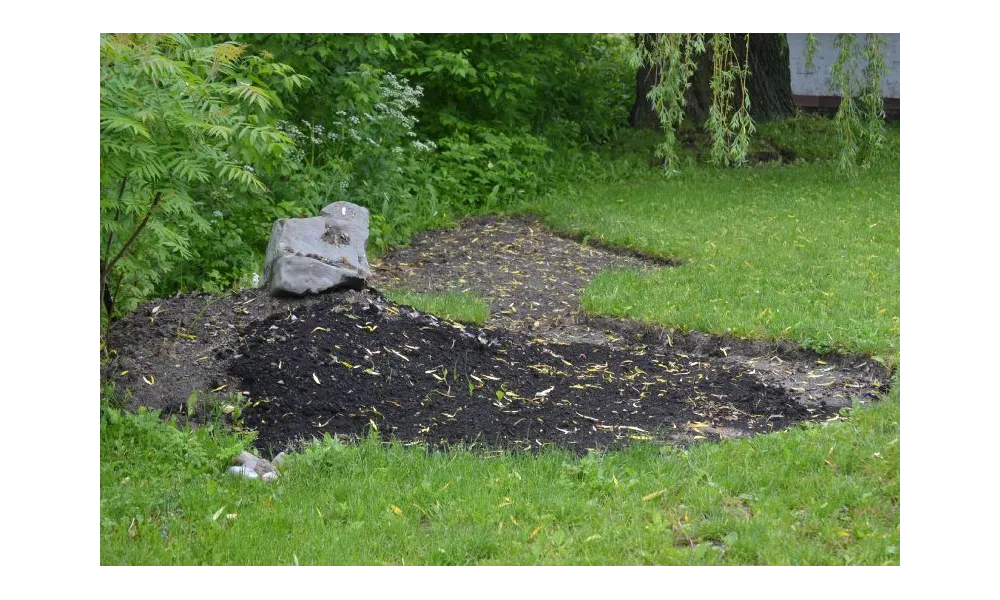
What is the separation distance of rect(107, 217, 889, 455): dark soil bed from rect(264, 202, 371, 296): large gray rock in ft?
0.39

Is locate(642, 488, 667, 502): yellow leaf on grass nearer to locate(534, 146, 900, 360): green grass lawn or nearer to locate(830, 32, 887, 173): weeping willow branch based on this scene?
locate(534, 146, 900, 360): green grass lawn

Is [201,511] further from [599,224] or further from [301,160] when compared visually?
[599,224]

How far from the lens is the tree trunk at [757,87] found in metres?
14.7

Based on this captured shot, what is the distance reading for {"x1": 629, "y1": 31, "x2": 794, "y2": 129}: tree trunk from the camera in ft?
48.3

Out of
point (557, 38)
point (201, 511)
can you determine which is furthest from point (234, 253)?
point (557, 38)

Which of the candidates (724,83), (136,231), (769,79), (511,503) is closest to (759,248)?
(724,83)

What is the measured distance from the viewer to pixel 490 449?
5070 mm

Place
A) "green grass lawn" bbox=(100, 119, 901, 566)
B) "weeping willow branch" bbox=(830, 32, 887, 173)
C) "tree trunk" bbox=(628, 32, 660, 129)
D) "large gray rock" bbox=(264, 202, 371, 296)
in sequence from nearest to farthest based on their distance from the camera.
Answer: "green grass lawn" bbox=(100, 119, 901, 566), "large gray rock" bbox=(264, 202, 371, 296), "weeping willow branch" bbox=(830, 32, 887, 173), "tree trunk" bbox=(628, 32, 660, 129)

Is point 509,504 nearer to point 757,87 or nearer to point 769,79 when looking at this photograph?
point 757,87

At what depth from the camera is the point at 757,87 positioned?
1524cm

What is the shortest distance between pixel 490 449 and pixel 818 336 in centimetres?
294

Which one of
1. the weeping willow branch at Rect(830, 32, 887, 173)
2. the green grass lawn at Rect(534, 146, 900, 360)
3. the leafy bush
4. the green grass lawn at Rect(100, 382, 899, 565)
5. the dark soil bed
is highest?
the weeping willow branch at Rect(830, 32, 887, 173)

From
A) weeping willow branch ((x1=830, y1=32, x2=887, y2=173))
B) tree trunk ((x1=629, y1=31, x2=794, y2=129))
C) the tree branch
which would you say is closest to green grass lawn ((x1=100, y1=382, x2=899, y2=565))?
the tree branch

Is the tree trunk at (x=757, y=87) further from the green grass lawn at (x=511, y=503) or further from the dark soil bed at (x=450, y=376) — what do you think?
the green grass lawn at (x=511, y=503)
